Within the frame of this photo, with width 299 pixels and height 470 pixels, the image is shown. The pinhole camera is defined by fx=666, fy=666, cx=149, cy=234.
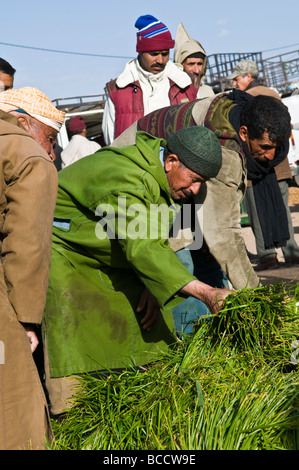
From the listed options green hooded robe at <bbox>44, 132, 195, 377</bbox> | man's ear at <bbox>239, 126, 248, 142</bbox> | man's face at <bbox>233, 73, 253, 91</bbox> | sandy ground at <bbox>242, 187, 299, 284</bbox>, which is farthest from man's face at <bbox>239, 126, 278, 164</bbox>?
man's face at <bbox>233, 73, 253, 91</bbox>

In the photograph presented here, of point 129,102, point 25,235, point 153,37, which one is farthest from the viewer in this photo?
point 129,102

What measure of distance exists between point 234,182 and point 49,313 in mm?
1205

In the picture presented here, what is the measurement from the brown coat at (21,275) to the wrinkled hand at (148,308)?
0.89 metres

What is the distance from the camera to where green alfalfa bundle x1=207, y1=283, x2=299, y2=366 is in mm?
2826

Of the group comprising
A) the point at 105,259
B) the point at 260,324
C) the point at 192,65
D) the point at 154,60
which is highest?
the point at 192,65

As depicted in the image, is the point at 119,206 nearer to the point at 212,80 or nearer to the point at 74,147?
the point at 74,147

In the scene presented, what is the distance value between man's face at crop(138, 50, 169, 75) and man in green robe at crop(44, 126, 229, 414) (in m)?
2.22

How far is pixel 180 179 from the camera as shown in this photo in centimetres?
323

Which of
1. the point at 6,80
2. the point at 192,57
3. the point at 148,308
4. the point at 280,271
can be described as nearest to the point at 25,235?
the point at 148,308

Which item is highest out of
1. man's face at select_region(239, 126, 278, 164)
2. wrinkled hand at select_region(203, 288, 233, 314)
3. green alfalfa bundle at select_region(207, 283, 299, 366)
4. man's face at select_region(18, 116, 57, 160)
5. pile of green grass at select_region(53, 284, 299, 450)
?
man's face at select_region(18, 116, 57, 160)

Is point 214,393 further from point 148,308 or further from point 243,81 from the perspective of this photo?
point 243,81

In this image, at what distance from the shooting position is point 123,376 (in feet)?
9.59

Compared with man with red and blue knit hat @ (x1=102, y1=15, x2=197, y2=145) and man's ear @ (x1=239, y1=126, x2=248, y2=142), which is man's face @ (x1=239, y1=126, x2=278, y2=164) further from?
man with red and blue knit hat @ (x1=102, y1=15, x2=197, y2=145)

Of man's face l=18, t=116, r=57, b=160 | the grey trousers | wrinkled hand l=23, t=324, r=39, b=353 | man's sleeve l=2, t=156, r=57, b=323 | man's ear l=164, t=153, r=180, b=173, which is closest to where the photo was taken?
man's sleeve l=2, t=156, r=57, b=323
